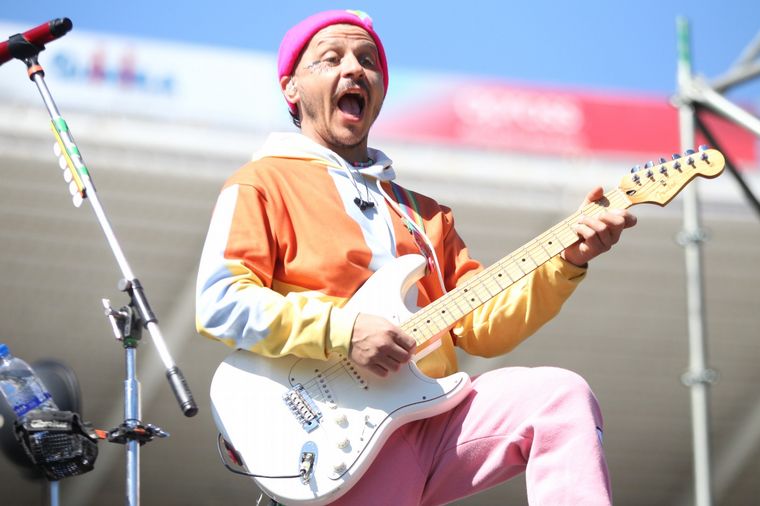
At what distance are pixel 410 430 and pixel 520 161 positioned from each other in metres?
6.29

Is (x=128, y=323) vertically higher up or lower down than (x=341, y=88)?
lower down

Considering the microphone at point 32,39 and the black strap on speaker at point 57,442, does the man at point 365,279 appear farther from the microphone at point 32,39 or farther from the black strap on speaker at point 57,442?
the microphone at point 32,39

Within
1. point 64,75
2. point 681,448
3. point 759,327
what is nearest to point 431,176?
point 64,75

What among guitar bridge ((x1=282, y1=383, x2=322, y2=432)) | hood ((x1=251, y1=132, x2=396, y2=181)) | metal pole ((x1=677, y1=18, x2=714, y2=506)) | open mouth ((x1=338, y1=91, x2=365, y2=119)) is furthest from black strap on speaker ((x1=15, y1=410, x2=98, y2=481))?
metal pole ((x1=677, y1=18, x2=714, y2=506))

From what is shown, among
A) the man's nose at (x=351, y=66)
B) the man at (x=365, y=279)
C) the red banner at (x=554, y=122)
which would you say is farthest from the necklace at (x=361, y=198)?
the red banner at (x=554, y=122)

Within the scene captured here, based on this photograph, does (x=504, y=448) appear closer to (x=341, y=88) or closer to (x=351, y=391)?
(x=351, y=391)

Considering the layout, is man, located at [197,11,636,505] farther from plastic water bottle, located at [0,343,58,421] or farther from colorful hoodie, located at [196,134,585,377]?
plastic water bottle, located at [0,343,58,421]

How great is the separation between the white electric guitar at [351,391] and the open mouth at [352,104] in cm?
48

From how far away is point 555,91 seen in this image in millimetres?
8328

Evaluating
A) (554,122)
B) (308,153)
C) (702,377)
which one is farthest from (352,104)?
(554,122)

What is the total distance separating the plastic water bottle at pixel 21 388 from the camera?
110 inches

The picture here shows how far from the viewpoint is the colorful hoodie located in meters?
2.41

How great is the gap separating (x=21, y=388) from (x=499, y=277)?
4.21ft

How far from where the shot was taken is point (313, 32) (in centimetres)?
292
